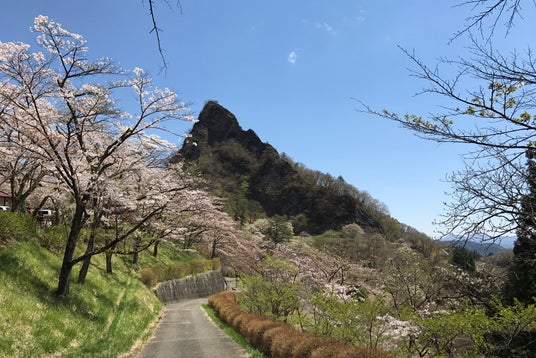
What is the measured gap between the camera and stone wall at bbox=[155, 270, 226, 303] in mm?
33306

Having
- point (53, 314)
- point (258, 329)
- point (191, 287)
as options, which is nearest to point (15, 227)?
point (53, 314)

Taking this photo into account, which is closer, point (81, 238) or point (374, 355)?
point (374, 355)

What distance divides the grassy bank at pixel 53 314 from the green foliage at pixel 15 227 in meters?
0.37

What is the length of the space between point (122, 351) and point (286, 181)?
129 meters

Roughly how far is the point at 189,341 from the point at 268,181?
128458mm

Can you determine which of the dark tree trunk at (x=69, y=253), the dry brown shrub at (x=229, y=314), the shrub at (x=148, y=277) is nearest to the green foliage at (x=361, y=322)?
the dark tree trunk at (x=69, y=253)

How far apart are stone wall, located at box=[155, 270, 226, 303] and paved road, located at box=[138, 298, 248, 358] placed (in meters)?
9.51

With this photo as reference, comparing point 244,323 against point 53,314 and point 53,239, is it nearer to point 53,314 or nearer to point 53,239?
point 53,314

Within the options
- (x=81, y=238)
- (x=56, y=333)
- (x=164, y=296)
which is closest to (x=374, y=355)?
(x=56, y=333)

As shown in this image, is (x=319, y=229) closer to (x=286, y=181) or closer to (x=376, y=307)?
(x=286, y=181)

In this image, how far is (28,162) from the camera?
652 inches

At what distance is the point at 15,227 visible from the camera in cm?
1368

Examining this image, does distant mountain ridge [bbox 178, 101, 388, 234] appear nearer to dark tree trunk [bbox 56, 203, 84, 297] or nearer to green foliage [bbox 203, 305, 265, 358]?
green foliage [bbox 203, 305, 265, 358]

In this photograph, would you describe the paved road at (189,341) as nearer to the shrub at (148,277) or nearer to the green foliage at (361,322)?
the green foliage at (361,322)
